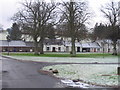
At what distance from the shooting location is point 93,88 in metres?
10.5

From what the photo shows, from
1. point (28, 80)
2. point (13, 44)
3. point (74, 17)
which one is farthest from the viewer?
point (13, 44)

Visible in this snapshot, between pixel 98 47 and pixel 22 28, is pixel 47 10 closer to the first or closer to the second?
pixel 22 28

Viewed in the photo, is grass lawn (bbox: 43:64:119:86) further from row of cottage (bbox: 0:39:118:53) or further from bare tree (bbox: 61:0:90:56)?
row of cottage (bbox: 0:39:118:53)

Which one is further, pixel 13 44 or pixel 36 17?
pixel 13 44

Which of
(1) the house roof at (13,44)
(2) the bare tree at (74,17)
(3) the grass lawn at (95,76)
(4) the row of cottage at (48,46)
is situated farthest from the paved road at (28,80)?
(1) the house roof at (13,44)

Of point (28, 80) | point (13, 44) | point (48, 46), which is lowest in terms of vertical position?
point (28, 80)

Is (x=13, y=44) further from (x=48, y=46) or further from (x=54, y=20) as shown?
(x=54, y=20)

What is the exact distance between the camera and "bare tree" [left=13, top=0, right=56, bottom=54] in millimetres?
54250

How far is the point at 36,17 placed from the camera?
55.6 m

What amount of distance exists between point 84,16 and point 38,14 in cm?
1150

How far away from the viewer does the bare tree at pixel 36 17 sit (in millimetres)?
54250

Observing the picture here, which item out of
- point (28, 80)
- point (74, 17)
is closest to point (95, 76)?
point (28, 80)

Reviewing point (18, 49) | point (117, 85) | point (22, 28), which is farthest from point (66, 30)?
point (18, 49)

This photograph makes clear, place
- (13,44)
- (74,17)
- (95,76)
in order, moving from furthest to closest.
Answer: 1. (13,44)
2. (74,17)
3. (95,76)
